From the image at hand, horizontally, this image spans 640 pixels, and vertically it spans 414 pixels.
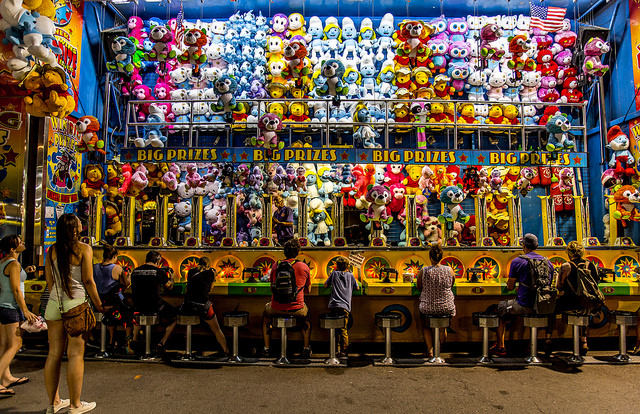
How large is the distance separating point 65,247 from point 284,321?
96.7 inches

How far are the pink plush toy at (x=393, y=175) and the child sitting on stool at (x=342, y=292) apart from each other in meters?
5.79

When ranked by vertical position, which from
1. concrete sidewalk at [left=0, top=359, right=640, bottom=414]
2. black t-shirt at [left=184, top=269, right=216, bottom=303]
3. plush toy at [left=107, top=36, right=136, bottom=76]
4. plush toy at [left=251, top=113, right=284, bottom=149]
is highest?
plush toy at [left=107, top=36, right=136, bottom=76]

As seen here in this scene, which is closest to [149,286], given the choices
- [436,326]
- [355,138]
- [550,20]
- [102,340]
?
[102,340]

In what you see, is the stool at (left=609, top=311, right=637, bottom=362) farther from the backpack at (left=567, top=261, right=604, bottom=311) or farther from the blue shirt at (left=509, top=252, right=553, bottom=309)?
the blue shirt at (left=509, top=252, right=553, bottom=309)

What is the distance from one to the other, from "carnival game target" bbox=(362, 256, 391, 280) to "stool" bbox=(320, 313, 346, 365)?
114 cm

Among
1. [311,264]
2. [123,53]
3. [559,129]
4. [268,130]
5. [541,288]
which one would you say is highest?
[123,53]

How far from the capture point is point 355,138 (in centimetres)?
1027

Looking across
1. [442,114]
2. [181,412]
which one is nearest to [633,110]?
[442,114]

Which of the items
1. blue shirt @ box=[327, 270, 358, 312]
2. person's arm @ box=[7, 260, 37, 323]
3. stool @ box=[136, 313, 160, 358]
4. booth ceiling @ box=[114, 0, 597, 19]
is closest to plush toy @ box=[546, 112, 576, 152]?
booth ceiling @ box=[114, 0, 597, 19]

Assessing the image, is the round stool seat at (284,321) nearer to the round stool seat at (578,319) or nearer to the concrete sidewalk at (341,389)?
the concrete sidewalk at (341,389)

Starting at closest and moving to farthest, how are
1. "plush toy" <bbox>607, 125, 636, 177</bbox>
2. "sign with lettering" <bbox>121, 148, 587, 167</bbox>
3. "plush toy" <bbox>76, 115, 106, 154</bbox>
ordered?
"sign with lettering" <bbox>121, 148, 587, 167</bbox>, "plush toy" <bbox>76, 115, 106, 154</bbox>, "plush toy" <bbox>607, 125, 636, 177</bbox>

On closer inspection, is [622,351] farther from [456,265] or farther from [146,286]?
[146,286]

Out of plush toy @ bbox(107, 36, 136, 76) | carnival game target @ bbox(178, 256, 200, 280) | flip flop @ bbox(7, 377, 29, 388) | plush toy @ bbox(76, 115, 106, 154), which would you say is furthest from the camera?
plush toy @ bbox(107, 36, 136, 76)

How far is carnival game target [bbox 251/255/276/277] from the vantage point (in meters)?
6.31
